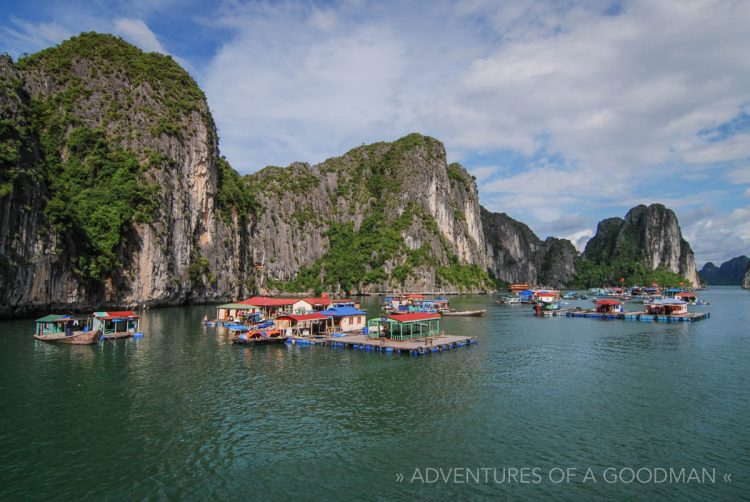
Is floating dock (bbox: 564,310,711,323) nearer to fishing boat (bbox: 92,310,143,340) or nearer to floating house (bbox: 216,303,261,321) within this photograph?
floating house (bbox: 216,303,261,321)

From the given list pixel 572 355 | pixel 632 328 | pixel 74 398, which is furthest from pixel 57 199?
pixel 632 328

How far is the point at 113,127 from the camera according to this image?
320 feet

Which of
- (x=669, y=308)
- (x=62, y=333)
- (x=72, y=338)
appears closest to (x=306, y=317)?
(x=72, y=338)

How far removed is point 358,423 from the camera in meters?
25.4

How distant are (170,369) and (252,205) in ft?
376

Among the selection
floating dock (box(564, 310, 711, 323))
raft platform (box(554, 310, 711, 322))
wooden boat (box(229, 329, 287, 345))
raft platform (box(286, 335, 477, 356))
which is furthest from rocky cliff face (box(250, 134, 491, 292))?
raft platform (box(286, 335, 477, 356))

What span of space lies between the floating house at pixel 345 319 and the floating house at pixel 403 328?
10.5 feet

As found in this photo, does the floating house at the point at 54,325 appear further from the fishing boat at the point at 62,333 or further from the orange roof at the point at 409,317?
the orange roof at the point at 409,317

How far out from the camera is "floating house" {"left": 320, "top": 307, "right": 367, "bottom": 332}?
5822 cm

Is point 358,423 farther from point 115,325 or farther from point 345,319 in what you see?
point 115,325

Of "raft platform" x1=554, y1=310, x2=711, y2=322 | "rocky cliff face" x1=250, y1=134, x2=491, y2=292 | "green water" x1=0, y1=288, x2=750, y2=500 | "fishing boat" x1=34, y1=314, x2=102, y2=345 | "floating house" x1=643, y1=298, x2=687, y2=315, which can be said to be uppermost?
"rocky cliff face" x1=250, y1=134, x2=491, y2=292

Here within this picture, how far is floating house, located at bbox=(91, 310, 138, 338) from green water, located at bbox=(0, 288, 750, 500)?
7300mm

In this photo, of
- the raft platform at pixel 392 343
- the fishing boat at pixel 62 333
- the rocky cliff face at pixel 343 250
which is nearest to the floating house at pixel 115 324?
the fishing boat at pixel 62 333

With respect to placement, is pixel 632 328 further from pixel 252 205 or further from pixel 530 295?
pixel 252 205
